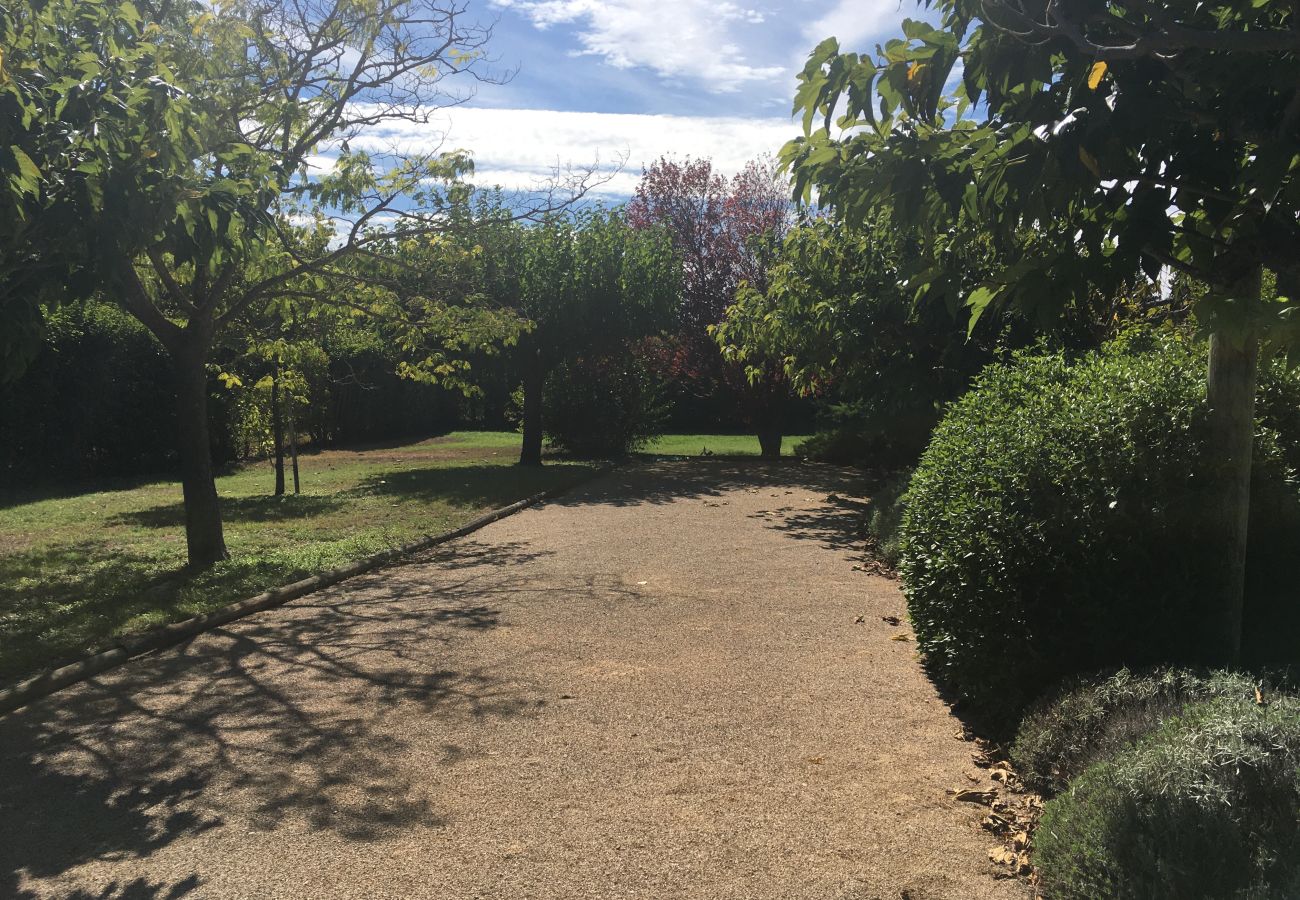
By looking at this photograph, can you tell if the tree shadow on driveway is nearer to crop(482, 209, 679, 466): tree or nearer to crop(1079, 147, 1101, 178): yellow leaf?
crop(482, 209, 679, 466): tree

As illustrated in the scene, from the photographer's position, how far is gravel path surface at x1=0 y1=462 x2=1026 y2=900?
11.9 ft

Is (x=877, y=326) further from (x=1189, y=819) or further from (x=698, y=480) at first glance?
(x=1189, y=819)

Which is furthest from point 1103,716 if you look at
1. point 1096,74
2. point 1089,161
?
point 1096,74

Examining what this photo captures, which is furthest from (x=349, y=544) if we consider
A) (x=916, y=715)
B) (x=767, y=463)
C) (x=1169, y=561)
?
(x=767, y=463)

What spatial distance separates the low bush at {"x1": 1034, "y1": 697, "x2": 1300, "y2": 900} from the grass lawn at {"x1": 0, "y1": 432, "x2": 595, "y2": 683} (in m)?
5.85

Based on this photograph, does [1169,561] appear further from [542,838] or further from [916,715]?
[542,838]

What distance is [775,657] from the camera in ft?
21.3

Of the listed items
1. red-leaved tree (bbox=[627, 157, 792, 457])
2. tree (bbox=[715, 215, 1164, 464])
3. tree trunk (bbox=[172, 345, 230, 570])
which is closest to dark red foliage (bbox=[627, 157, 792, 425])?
red-leaved tree (bbox=[627, 157, 792, 457])

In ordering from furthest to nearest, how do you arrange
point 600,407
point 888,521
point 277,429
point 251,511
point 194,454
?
point 600,407
point 277,429
point 251,511
point 888,521
point 194,454

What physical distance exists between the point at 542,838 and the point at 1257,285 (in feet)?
12.8

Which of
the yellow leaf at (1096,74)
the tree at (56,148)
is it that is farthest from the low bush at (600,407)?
the yellow leaf at (1096,74)

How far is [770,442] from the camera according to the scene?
23.7m

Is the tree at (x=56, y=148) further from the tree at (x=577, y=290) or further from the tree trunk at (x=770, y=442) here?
the tree trunk at (x=770, y=442)

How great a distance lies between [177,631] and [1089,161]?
6.49 metres
